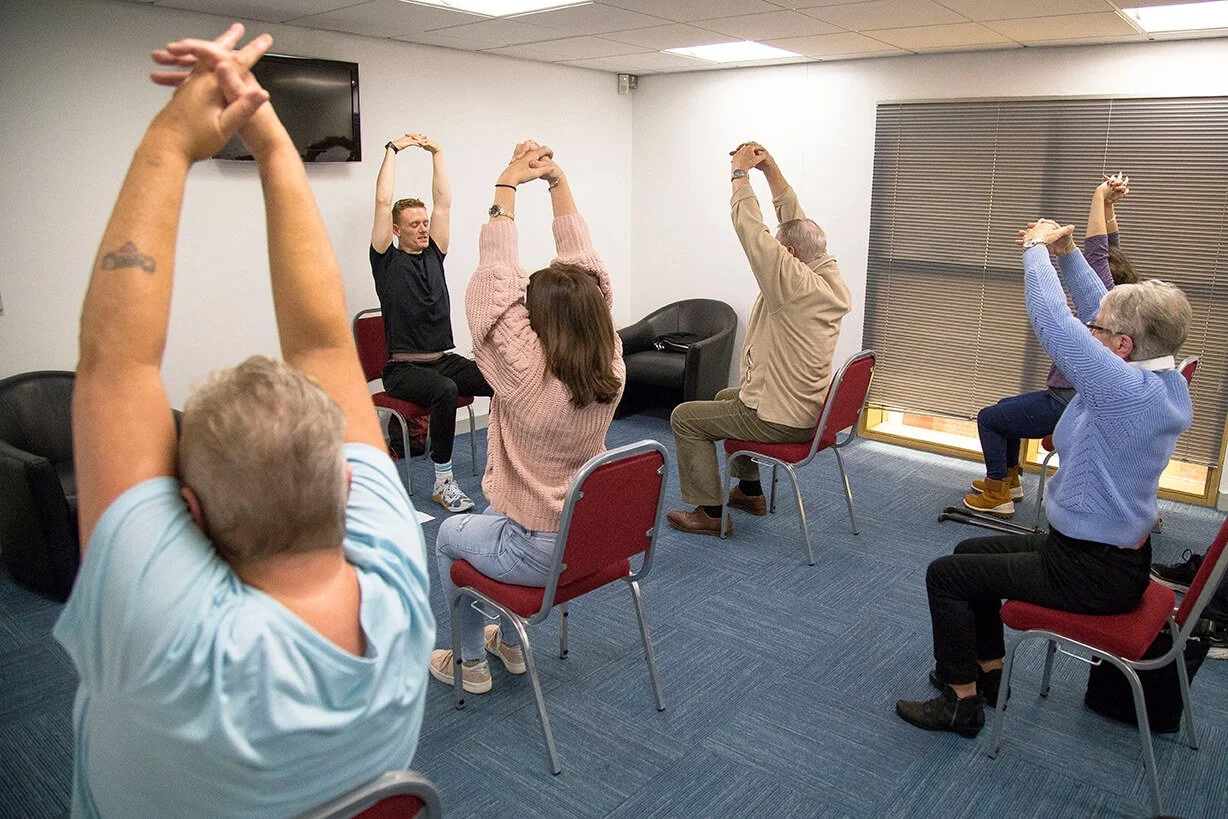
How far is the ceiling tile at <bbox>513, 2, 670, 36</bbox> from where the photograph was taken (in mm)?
3945

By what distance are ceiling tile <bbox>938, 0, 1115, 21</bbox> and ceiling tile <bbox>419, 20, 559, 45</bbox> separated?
1.97 m

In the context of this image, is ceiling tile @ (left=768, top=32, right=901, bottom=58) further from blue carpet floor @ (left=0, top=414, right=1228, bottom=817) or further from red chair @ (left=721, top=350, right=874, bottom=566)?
blue carpet floor @ (left=0, top=414, right=1228, bottom=817)

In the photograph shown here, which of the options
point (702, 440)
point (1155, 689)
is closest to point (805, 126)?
point (702, 440)

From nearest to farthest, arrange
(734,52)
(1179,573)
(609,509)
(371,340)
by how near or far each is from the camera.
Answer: (609,509) → (1179,573) → (371,340) → (734,52)

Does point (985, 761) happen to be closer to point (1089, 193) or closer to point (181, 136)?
point (181, 136)

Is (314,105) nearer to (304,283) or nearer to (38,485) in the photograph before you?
(38,485)

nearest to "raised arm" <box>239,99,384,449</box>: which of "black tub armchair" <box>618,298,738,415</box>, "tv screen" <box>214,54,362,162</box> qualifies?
"tv screen" <box>214,54,362,162</box>

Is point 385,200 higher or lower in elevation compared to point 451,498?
higher

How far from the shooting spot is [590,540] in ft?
7.99

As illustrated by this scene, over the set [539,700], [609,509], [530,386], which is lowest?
[539,700]

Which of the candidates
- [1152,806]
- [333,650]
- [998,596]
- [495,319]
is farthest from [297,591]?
[1152,806]

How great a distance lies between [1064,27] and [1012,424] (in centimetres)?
187

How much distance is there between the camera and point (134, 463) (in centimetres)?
87

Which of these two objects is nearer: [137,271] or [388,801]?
[137,271]
